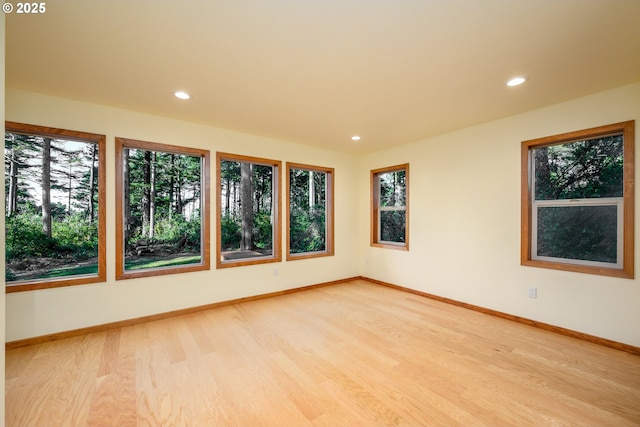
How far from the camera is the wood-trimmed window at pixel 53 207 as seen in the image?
8.64 ft

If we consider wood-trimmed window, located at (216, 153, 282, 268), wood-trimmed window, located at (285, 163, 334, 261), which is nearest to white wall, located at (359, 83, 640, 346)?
wood-trimmed window, located at (285, 163, 334, 261)

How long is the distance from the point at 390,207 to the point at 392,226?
35cm

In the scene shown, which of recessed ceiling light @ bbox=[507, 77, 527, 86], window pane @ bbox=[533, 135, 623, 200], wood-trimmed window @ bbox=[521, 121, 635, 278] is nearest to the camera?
recessed ceiling light @ bbox=[507, 77, 527, 86]

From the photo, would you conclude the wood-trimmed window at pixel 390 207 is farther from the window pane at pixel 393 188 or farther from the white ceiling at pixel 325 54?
the white ceiling at pixel 325 54

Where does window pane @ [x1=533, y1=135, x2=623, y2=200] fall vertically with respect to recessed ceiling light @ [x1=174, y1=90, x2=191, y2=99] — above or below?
below

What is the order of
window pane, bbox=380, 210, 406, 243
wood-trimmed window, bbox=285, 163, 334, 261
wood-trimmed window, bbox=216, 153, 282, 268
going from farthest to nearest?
window pane, bbox=380, 210, 406, 243 → wood-trimmed window, bbox=285, 163, 334, 261 → wood-trimmed window, bbox=216, 153, 282, 268

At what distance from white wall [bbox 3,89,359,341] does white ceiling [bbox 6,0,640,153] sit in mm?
206

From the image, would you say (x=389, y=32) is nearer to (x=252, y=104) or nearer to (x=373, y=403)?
(x=252, y=104)

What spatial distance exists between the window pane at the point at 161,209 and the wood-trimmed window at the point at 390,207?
3.06 metres

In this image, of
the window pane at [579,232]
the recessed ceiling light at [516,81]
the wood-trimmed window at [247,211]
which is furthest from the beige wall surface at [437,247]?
the recessed ceiling light at [516,81]

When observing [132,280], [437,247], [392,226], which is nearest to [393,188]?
[392,226]

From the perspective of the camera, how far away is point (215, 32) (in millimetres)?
1726

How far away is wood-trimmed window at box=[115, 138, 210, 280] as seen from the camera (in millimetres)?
3105

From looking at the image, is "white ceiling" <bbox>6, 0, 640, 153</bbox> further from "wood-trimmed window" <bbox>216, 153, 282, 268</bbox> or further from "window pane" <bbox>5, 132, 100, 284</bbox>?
"wood-trimmed window" <bbox>216, 153, 282, 268</bbox>
